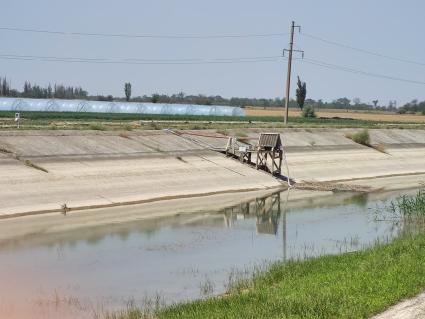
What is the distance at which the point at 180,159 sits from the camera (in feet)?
141

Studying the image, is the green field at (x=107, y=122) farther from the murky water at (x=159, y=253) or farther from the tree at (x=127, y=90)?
the tree at (x=127, y=90)

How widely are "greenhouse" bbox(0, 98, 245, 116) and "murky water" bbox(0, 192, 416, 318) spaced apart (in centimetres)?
5789

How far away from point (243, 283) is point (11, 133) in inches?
1023

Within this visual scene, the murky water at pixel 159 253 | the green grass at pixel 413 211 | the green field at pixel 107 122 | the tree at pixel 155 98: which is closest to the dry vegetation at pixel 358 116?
the tree at pixel 155 98

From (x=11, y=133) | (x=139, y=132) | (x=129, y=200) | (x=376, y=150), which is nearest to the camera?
(x=129, y=200)

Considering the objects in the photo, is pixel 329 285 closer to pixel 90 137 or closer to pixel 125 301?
pixel 125 301

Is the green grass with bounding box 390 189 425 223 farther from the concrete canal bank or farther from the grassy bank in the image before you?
the concrete canal bank

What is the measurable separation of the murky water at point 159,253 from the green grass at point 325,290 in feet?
6.20

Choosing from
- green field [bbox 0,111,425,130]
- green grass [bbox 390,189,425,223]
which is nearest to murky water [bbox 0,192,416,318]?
green grass [bbox 390,189,425,223]

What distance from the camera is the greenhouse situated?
85.6 metres

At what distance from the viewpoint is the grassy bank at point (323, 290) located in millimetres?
12188

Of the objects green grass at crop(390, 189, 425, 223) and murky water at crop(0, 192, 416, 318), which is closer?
murky water at crop(0, 192, 416, 318)

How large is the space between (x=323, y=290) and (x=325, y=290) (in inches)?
1.8

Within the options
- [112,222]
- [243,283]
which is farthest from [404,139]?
[243,283]
